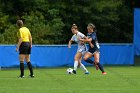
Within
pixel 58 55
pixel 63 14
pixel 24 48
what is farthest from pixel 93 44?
pixel 63 14

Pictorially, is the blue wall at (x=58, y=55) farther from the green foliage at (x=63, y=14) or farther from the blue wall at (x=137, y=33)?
the green foliage at (x=63, y=14)

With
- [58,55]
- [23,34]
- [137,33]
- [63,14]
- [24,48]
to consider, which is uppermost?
[23,34]

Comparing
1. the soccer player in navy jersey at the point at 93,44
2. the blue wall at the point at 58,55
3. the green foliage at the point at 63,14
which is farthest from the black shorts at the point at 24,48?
the green foliage at the point at 63,14

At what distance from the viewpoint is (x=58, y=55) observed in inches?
1026

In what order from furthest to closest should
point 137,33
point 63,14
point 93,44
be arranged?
1. point 63,14
2. point 137,33
3. point 93,44

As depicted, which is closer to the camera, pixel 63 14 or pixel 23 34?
pixel 23 34

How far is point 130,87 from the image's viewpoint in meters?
14.1

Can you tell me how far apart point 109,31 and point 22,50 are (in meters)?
23.8

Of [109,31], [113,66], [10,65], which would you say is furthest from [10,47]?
[109,31]

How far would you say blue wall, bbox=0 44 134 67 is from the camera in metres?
24.8

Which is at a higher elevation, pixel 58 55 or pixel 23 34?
pixel 23 34

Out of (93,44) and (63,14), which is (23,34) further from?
(63,14)

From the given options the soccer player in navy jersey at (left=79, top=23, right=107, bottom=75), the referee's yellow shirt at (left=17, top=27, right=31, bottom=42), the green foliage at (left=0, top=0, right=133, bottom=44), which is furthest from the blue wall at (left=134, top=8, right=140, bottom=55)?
the referee's yellow shirt at (left=17, top=27, right=31, bottom=42)

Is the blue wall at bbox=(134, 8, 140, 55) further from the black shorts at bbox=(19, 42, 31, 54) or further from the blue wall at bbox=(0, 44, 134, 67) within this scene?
the black shorts at bbox=(19, 42, 31, 54)
